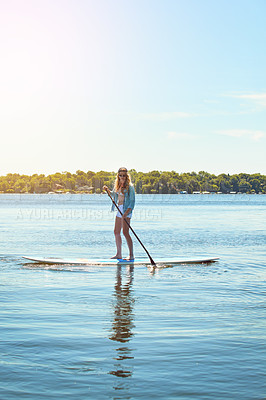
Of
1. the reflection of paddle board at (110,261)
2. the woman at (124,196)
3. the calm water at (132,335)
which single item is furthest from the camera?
the reflection of paddle board at (110,261)

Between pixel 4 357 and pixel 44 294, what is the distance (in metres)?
3.80

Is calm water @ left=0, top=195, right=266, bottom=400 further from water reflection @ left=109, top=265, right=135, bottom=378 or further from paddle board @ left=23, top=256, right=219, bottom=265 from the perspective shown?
paddle board @ left=23, top=256, right=219, bottom=265

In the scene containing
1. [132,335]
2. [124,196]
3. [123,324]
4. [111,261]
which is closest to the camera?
[132,335]

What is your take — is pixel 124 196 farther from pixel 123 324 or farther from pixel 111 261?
pixel 123 324

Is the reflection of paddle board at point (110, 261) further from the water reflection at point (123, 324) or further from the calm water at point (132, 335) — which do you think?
the water reflection at point (123, 324)

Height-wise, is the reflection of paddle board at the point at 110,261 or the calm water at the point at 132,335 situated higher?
the reflection of paddle board at the point at 110,261

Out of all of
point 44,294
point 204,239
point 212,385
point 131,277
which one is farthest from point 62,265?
point 204,239

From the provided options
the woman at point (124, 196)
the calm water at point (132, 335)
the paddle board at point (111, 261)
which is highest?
the woman at point (124, 196)

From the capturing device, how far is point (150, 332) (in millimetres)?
6836

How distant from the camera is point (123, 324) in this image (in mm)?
7262

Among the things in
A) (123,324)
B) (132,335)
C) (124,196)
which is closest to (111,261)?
(124,196)

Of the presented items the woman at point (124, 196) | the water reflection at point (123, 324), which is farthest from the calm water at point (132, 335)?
the woman at point (124, 196)

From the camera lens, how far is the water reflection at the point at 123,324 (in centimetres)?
554

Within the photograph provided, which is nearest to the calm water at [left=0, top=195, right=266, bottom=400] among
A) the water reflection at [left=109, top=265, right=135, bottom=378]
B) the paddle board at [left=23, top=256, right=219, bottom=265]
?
the water reflection at [left=109, top=265, right=135, bottom=378]
